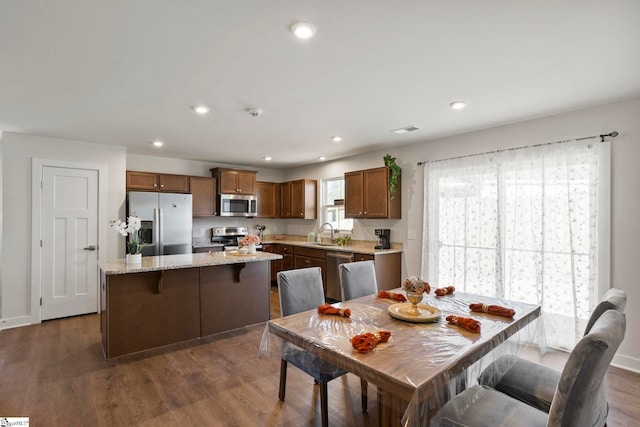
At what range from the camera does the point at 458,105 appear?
119 inches

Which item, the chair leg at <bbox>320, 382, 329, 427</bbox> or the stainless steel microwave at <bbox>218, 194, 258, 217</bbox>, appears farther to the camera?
the stainless steel microwave at <bbox>218, 194, 258, 217</bbox>

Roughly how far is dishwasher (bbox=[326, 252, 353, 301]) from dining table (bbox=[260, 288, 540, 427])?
8.51 feet

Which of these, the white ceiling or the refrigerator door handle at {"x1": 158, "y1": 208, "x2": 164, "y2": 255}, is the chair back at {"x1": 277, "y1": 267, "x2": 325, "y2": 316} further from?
the refrigerator door handle at {"x1": 158, "y1": 208, "x2": 164, "y2": 255}

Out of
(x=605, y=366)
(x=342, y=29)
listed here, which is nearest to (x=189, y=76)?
(x=342, y=29)

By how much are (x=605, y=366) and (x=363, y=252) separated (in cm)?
337

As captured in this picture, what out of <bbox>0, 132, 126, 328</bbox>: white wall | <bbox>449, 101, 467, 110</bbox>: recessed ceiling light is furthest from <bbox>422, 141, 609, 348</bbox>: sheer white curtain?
<bbox>0, 132, 126, 328</bbox>: white wall

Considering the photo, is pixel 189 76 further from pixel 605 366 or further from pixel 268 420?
pixel 605 366

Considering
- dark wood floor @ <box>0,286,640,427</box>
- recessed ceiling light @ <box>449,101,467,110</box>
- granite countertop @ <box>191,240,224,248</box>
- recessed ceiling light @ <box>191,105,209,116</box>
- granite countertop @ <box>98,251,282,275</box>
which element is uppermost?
recessed ceiling light @ <box>191,105,209,116</box>

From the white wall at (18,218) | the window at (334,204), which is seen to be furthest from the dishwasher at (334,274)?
the white wall at (18,218)

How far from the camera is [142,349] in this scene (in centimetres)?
324

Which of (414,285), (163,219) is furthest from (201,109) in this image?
(414,285)

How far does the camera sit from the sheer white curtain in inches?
121

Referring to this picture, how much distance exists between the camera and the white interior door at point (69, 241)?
14.0ft

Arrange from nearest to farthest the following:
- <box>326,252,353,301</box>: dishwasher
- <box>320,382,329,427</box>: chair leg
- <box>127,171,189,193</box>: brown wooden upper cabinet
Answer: <box>320,382,329,427</box>: chair leg < <box>326,252,353,301</box>: dishwasher < <box>127,171,189,193</box>: brown wooden upper cabinet
